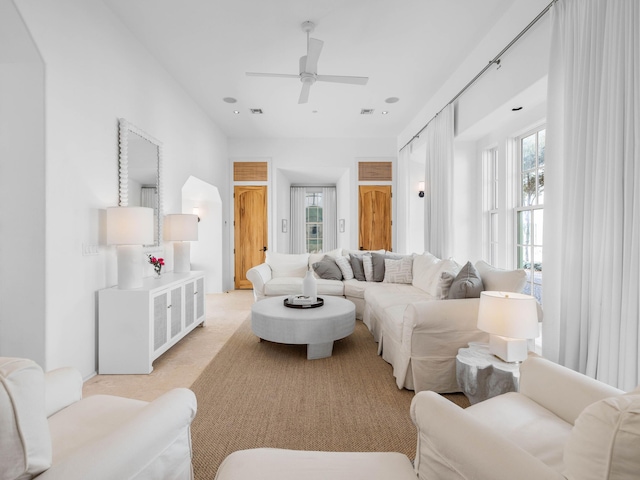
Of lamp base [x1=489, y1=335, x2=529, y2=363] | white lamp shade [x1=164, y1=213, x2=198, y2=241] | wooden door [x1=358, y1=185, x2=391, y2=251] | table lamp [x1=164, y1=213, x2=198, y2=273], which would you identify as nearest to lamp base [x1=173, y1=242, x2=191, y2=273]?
table lamp [x1=164, y1=213, x2=198, y2=273]

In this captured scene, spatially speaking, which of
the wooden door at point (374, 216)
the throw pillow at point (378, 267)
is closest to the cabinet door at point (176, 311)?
the throw pillow at point (378, 267)

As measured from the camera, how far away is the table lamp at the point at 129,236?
2695 millimetres

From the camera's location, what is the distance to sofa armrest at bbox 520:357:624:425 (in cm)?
123

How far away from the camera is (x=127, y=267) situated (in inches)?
109

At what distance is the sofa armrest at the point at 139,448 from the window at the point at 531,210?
10.6 ft

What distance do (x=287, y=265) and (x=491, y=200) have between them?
2937 mm

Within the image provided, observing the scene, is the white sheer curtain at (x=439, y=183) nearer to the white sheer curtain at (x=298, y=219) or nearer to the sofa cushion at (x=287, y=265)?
the sofa cushion at (x=287, y=265)

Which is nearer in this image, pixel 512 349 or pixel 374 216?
pixel 512 349

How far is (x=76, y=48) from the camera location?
2.50 metres

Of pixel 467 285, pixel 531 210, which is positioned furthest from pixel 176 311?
pixel 531 210

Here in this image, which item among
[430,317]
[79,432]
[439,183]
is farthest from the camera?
[439,183]

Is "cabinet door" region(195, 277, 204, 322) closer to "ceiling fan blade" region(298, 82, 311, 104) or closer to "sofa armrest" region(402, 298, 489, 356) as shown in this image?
"ceiling fan blade" region(298, 82, 311, 104)

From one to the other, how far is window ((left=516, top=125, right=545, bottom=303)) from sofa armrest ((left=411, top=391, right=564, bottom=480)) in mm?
2650

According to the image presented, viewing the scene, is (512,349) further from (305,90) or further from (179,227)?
(179,227)
